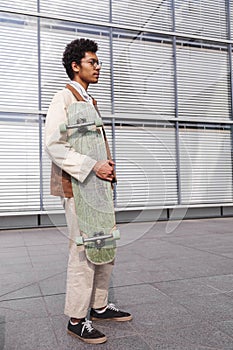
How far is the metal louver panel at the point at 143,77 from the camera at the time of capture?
9.64 meters

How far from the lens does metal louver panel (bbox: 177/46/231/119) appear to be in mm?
10250

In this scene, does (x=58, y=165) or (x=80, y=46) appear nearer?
(x=58, y=165)

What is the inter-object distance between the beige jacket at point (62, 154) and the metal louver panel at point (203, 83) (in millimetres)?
8336

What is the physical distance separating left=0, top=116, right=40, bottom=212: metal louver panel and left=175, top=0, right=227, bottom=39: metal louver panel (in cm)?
541

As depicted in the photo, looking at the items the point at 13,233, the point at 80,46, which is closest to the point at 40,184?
the point at 13,233

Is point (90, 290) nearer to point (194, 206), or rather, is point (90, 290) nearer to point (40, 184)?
point (40, 184)

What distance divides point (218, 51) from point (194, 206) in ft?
16.0

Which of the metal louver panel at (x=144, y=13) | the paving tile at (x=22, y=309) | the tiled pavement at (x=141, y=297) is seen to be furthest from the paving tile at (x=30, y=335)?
the metal louver panel at (x=144, y=13)

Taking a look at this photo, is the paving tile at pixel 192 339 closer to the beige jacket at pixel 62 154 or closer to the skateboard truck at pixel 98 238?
the skateboard truck at pixel 98 238

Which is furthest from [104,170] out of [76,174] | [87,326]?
[87,326]

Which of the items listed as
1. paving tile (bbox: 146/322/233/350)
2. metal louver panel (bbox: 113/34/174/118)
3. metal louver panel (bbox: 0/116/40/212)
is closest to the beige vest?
paving tile (bbox: 146/322/233/350)

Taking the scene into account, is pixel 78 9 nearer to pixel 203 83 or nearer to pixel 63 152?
pixel 203 83

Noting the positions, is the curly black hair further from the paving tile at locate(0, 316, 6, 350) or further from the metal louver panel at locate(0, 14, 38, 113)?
the metal louver panel at locate(0, 14, 38, 113)

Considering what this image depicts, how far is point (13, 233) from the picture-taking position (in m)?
7.94
